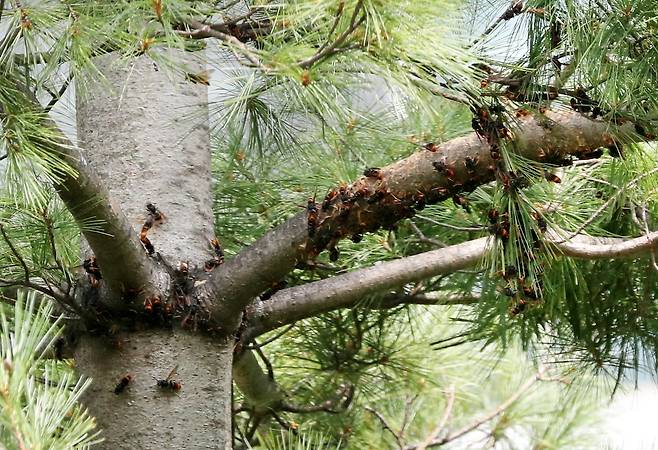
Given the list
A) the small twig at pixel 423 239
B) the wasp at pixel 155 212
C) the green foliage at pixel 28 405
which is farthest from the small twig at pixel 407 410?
the green foliage at pixel 28 405

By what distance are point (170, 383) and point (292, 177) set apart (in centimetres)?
42

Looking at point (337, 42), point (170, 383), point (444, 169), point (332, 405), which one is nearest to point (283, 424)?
point (332, 405)

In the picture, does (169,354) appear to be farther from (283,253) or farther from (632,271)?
(632,271)

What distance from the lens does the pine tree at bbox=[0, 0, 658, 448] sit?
0.95m

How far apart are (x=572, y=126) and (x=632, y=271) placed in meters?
0.54

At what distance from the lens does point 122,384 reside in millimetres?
1130

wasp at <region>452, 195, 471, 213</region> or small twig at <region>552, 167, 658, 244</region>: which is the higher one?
small twig at <region>552, 167, 658, 244</region>

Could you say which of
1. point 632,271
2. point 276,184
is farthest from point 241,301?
point 632,271

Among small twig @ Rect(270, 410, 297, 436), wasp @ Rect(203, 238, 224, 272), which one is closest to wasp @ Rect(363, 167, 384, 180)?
wasp @ Rect(203, 238, 224, 272)

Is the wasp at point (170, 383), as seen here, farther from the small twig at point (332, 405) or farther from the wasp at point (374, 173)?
the small twig at point (332, 405)

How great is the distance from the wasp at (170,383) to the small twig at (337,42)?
383 millimetres

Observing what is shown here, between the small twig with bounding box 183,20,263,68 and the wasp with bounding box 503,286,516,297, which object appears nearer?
the small twig with bounding box 183,20,263,68

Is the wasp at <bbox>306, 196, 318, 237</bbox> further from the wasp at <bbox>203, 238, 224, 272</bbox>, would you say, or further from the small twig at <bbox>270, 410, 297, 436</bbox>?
the small twig at <bbox>270, 410, 297, 436</bbox>

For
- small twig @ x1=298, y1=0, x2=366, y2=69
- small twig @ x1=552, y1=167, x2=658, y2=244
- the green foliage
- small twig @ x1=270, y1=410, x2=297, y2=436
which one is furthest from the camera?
small twig @ x1=270, y1=410, x2=297, y2=436
